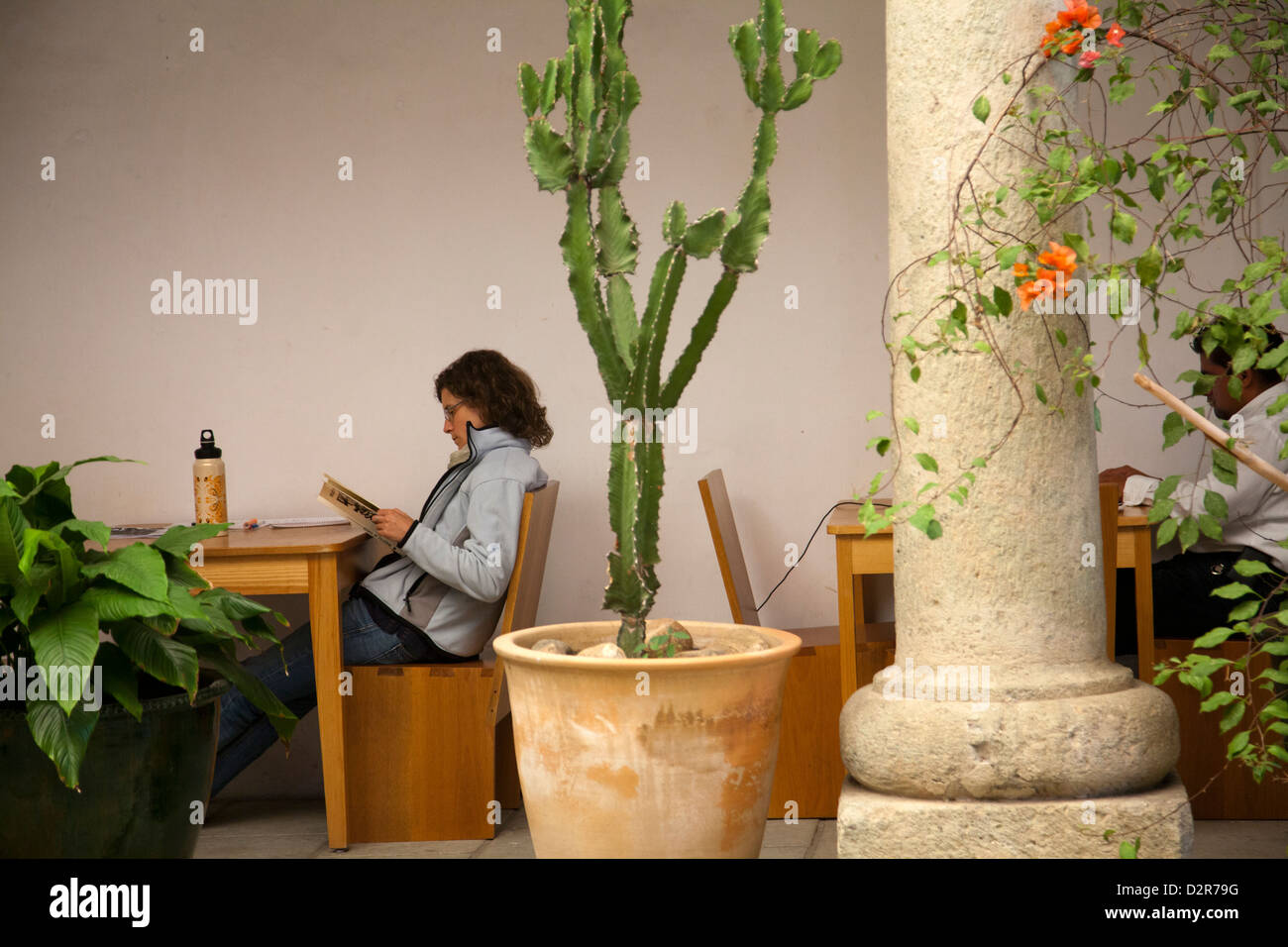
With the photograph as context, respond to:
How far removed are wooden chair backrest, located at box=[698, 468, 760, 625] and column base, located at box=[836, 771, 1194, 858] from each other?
1176 millimetres

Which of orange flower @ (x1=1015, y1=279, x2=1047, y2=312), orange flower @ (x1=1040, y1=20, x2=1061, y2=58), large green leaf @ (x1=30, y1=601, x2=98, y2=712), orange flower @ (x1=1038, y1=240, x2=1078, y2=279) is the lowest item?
large green leaf @ (x1=30, y1=601, x2=98, y2=712)

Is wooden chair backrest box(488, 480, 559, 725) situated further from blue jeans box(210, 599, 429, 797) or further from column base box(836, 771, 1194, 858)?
column base box(836, 771, 1194, 858)

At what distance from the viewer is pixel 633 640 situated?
7.79ft

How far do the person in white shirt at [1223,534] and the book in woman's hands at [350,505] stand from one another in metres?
1.96

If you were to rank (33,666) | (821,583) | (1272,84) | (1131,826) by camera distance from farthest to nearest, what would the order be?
1. (821,583)
2. (1272,84)
3. (33,666)
4. (1131,826)

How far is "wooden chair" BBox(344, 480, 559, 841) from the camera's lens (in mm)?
3320

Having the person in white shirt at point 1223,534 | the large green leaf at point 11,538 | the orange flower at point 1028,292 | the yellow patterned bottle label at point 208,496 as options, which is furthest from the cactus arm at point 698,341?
the yellow patterned bottle label at point 208,496

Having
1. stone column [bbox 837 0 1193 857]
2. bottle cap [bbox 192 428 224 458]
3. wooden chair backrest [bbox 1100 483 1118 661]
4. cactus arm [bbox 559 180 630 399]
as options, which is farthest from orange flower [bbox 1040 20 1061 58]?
bottle cap [bbox 192 428 224 458]

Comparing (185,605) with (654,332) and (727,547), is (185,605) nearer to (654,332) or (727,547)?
(654,332)

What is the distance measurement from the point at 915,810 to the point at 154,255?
123 inches

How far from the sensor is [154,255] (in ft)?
13.6

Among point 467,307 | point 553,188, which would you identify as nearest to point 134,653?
point 553,188

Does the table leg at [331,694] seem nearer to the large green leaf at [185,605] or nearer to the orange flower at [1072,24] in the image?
the large green leaf at [185,605]
